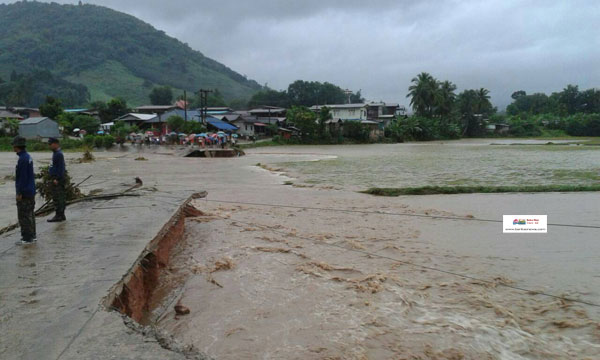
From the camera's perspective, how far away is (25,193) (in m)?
6.04

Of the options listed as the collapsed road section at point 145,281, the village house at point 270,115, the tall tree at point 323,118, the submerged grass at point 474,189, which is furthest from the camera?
the village house at point 270,115

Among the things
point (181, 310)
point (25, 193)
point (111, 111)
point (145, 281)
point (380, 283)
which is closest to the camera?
point (181, 310)

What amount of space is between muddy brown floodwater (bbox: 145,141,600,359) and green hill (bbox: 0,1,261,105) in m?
103

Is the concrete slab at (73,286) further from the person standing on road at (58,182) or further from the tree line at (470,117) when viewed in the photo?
the tree line at (470,117)

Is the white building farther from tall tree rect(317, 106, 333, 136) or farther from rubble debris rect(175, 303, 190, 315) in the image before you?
rubble debris rect(175, 303, 190, 315)

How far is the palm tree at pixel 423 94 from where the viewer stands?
72188 millimetres

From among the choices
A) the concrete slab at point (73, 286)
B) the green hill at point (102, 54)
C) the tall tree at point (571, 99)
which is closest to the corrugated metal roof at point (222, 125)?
the concrete slab at point (73, 286)

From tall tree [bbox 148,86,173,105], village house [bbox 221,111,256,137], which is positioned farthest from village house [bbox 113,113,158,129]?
tall tree [bbox 148,86,173,105]

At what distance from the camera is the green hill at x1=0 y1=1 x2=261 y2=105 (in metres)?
118

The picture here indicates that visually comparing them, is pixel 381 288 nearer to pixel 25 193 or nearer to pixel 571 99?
pixel 25 193

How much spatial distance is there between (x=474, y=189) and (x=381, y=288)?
968cm

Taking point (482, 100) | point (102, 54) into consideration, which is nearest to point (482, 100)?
point (482, 100)

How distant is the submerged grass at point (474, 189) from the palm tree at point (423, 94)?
61.2 meters

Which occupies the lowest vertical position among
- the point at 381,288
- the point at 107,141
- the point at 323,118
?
the point at 381,288
